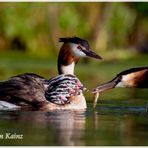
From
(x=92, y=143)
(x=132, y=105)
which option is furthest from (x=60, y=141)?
(x=132, y=105)

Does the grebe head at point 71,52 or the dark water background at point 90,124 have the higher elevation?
the grebe head at point 71,52

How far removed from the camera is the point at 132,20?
27.5 m

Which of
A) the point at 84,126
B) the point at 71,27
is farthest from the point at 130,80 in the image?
the point at 71,27

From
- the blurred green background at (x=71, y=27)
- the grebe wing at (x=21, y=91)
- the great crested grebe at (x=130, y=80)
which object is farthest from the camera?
the blurred green background at (x=71, y=27)

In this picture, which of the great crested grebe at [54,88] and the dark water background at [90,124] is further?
the great crested grebe at [54,88]

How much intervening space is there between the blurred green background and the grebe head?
1210 centimetres

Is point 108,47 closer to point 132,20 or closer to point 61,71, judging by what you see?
point 132,20

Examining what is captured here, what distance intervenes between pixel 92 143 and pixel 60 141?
14.0 inches

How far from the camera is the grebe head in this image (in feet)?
43.8

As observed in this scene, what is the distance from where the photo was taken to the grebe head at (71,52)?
13359 mm

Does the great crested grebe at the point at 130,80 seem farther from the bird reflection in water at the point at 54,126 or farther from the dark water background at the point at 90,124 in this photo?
the bird reflection in water at the point at 54,126

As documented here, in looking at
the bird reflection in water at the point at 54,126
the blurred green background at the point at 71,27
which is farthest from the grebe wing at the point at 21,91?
the blurred green background at the point at 71,27

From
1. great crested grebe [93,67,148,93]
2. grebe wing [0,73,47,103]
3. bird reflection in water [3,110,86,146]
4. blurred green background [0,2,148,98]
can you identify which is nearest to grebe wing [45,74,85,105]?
grebe wing [0,73,47,103]

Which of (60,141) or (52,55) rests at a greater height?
(52,55)
